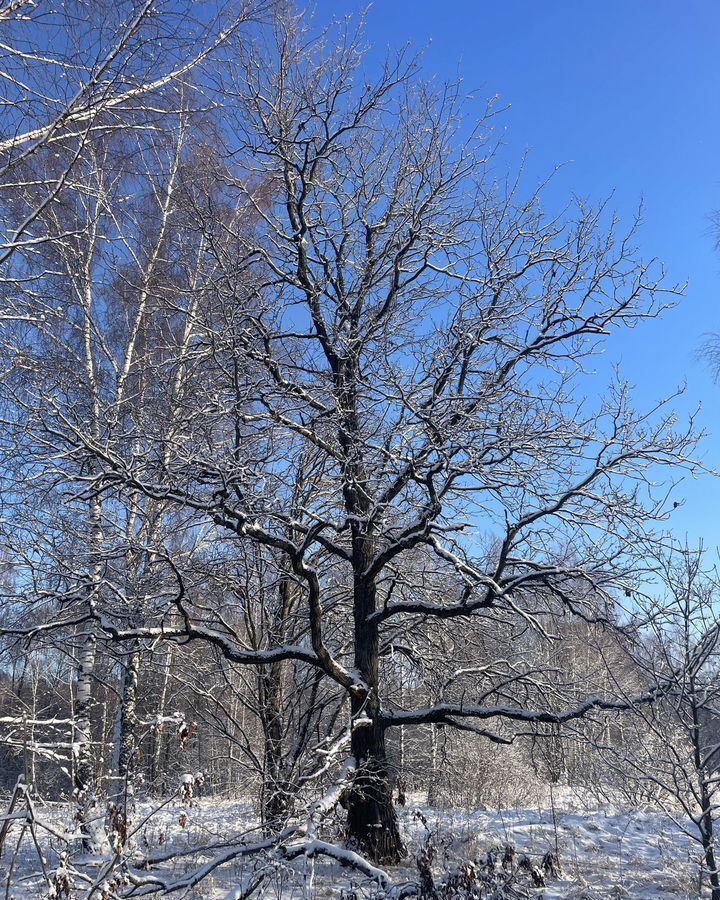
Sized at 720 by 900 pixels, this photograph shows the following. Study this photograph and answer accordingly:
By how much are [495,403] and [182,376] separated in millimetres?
3771

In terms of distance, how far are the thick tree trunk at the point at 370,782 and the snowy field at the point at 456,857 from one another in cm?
29

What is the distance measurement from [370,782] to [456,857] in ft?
3.59

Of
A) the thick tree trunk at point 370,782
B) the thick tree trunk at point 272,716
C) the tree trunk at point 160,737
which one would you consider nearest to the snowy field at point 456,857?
the thick tree trunk at point 370,782

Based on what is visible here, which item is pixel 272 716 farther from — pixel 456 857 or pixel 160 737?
pixel 456 857

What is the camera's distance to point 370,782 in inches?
276

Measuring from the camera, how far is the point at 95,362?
9.63 metres

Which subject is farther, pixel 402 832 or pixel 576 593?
pixel 402 832

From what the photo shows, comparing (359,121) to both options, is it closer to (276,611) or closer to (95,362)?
(95,362)

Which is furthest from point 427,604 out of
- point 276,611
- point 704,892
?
point 704,892

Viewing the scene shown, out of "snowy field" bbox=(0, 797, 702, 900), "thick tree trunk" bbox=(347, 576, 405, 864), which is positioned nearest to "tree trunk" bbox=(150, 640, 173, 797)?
"snowy field" bbox=(0, 797, 702, 900)

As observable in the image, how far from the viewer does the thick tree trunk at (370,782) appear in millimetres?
6762

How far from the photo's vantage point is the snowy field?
5582 mm

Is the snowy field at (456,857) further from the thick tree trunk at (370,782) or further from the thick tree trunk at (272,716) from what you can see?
the thick tree trunk at (272,716)

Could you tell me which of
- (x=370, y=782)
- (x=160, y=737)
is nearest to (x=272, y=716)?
(x=160, y=737)
